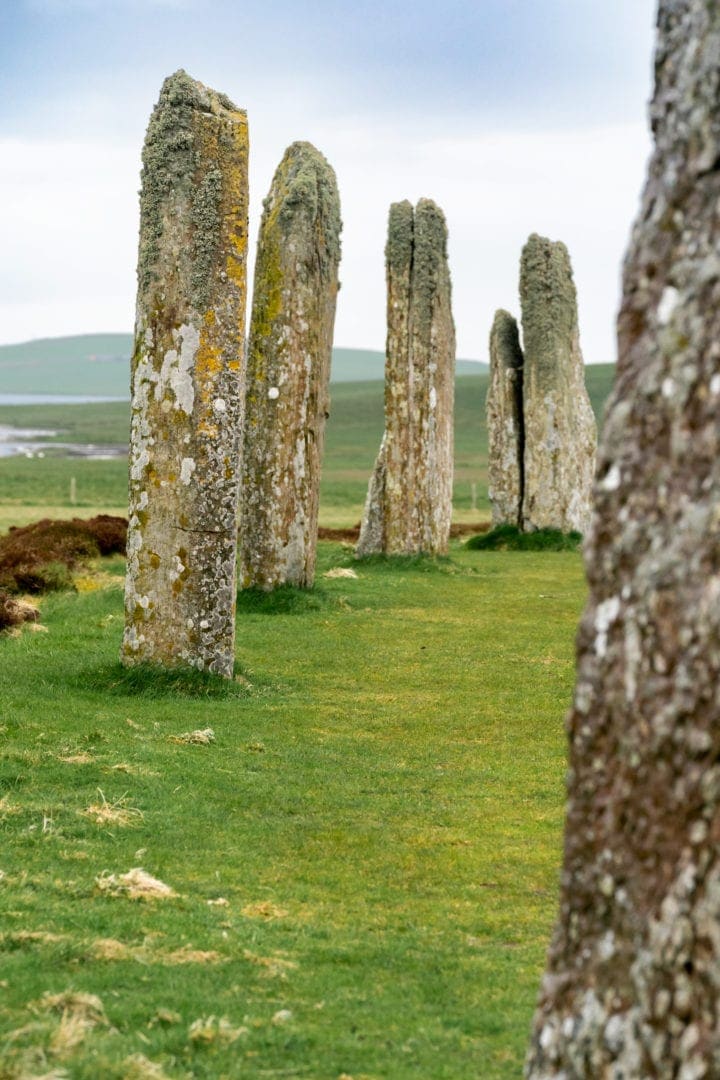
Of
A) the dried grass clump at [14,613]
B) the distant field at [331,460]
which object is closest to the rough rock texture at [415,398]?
the dried grass clump at [14,613]

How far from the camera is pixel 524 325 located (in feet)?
93.1

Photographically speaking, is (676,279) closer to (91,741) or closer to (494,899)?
(494,899)

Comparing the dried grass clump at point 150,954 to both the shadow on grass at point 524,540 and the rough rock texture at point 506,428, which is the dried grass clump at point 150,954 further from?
the rough rock texture at point 506,428

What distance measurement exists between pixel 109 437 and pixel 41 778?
94.6 meters

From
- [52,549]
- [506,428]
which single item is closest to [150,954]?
[52,549]

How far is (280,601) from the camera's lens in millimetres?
16969

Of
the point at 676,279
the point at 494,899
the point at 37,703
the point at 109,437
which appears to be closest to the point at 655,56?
the point at 676,279

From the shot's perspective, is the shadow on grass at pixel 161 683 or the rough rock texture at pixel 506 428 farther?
the rough rock texture at pixel 506 428

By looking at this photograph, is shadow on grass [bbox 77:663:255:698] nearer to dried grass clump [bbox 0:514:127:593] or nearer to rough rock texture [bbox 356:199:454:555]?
dried grass clump [bbox 0:514:127:593]

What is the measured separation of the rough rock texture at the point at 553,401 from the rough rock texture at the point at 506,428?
0.33 m

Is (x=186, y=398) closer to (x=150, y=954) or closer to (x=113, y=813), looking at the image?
(x=113, y=813)

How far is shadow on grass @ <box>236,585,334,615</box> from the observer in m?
16.9

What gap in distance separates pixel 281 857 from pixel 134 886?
3.34 ft

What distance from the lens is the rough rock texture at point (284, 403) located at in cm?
1716
